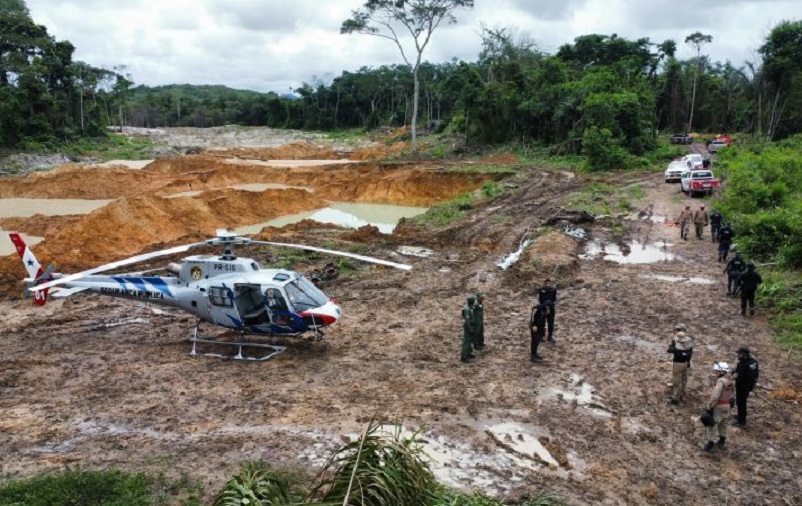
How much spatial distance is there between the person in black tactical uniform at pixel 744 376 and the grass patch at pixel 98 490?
740 centimetres

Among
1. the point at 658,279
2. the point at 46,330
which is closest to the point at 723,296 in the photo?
the point at 658,279

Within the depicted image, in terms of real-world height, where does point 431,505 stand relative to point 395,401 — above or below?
above

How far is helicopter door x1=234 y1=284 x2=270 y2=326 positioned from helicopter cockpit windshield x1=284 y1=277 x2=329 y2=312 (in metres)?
0.67

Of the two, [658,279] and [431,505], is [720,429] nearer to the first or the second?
[431,505]

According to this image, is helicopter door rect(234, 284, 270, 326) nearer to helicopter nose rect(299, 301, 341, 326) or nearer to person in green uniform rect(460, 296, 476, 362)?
helicopter nose rect(299, 301, 341, 326)

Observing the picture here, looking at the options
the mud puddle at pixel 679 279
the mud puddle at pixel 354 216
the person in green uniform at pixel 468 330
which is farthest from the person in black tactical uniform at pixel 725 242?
the mud puddle at pixel 354 216

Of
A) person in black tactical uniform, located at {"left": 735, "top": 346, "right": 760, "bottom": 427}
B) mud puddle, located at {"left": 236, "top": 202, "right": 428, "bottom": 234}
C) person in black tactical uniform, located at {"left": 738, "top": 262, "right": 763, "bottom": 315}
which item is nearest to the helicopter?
person in black tactical uniform, located at {"left": 735, "top": 346, "right": 760, "bottom": 427}

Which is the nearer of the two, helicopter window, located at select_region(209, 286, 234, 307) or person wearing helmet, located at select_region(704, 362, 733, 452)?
person wearing helmet, located at select_region(704, 362, 733, 452)

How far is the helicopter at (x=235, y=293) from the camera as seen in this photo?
11.0m

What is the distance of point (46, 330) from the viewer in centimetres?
1330

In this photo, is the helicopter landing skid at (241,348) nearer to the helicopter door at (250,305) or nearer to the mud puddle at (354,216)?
the helicopter door at (250,305)

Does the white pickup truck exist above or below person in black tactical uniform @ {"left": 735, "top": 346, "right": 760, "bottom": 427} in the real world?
above

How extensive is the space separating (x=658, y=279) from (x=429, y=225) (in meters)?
10.4

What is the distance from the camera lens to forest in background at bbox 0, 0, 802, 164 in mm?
42219
